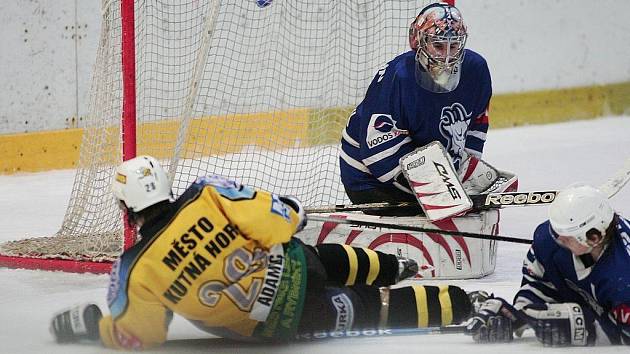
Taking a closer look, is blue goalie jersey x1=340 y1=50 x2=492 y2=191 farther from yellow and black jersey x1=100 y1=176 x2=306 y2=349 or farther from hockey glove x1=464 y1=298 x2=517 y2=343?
yellow and black jersey x1=100 y1=176 x2=306 y2=349

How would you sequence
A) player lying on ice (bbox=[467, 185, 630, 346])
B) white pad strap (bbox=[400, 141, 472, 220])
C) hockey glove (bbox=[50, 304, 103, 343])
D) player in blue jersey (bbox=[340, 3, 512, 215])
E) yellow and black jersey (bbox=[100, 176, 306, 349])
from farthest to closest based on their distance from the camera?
player in blue jersey (bbox=[340, 3, 512, 215]), white pad strap (bbox=[400, 141, 472, 220]), hockey glove (bbox=[50, 304, 103, 343]), player lying on ice (bbox=[467, 185, 630, 346]), yellow and black jersey (bbox=[100, 176, 306, 349])

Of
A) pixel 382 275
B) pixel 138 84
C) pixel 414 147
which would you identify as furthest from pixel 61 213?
pixel 382 275

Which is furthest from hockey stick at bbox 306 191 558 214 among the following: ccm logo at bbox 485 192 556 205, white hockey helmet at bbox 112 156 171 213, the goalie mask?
white hockey helmet at bbox 112 156 171 213

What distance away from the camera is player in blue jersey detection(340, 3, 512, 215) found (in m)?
5.04

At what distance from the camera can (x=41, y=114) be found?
740 centimetres

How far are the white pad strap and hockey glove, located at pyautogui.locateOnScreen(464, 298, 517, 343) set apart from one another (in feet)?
3.19

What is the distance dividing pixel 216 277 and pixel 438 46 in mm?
1739

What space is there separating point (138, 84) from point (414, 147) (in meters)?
1.70

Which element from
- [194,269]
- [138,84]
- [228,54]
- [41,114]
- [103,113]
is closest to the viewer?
[194,269]

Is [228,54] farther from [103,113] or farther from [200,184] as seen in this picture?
[200,184]

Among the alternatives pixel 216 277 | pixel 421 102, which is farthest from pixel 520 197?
pixel 216 277

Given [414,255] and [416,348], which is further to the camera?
[414,255]

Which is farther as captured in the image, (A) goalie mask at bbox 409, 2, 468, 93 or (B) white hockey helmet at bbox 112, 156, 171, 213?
(A) goalie mask at bbox 409, 2, 468, 93

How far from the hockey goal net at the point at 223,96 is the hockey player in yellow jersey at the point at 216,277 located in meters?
1.31
